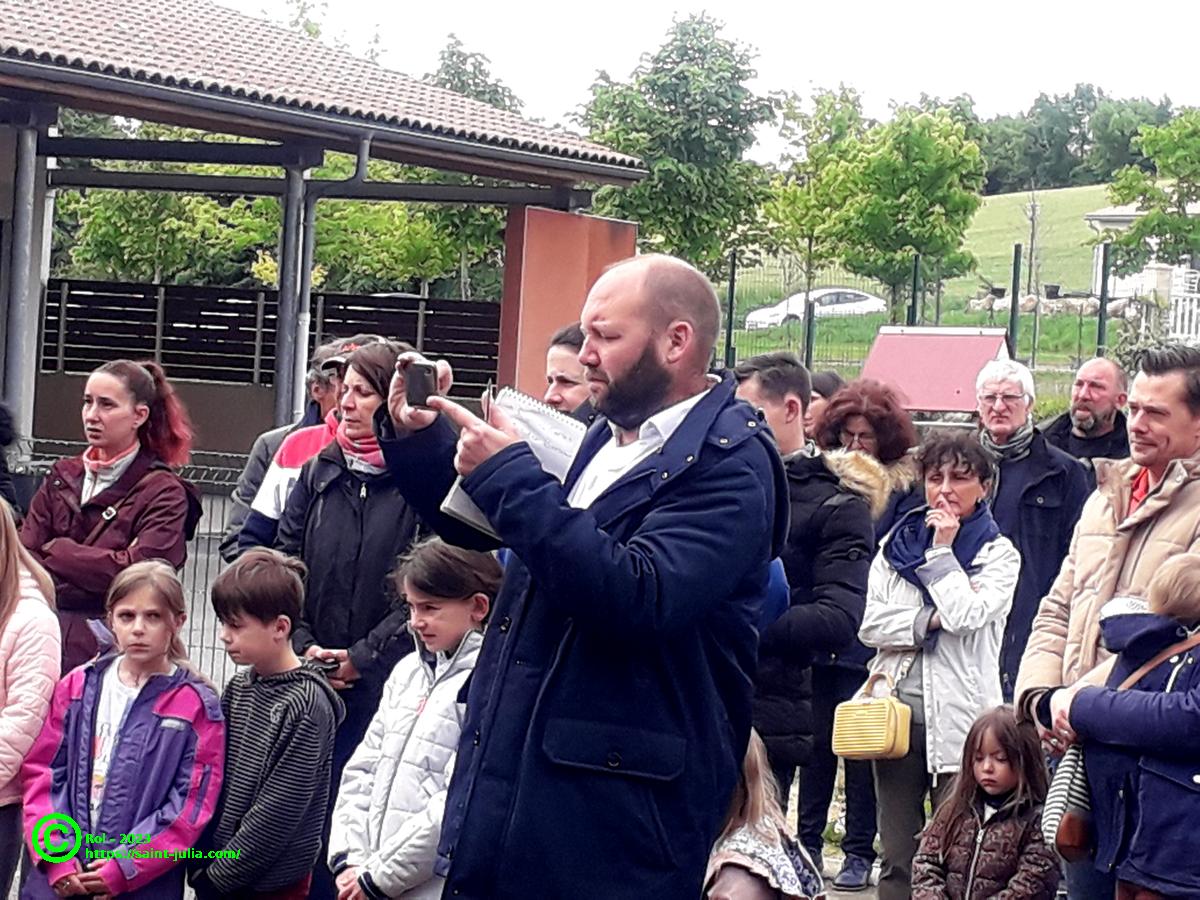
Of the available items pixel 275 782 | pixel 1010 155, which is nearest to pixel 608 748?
pixel 275 782

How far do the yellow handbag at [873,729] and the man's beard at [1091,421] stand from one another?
2.49 meters

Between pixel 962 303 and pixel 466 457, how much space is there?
31.8 metres

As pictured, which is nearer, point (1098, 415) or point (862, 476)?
point (862, 476)

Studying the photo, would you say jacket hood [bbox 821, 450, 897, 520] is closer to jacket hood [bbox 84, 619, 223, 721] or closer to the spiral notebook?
jacket hood [bbox 84, 619, 223, 721]

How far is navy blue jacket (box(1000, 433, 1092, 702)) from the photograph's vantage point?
284 inches

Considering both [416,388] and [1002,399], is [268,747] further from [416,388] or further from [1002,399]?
[1002,399]

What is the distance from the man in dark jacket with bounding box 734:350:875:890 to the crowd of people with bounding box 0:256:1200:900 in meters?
0.01

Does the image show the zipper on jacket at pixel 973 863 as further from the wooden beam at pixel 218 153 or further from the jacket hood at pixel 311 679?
the wooden beam at pixel 218 153

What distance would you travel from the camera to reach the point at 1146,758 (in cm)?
444

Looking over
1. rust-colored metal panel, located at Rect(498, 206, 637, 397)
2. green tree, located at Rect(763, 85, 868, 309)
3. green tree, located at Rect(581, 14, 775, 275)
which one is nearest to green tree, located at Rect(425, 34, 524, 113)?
green tree, located at Rect(763, 85, 868, 309)

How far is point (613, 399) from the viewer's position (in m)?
3.20

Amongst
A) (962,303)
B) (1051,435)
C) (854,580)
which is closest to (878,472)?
(854,580)

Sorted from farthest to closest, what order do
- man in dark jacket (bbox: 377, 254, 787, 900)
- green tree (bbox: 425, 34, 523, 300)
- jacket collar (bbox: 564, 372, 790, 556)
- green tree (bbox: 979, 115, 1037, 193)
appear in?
green tree (bbox: 979, 115, 1037, 193) → green tree (bbox: 425, 34, 523, 300) → jacket collar (bbox: 564, 372, 790, 556) → man in dark jacket (bbox: 377, 254, 787, 900)

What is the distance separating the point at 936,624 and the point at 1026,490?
126 cm
